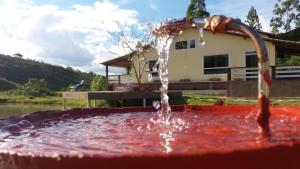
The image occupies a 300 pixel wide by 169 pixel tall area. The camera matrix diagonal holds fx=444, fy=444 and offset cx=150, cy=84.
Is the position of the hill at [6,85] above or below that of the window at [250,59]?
below

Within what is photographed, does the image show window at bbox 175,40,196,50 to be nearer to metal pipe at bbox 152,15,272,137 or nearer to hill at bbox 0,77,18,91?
metal pipe at bbox 152,15,272,137

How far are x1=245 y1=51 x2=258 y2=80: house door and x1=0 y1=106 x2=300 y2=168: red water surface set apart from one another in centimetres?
2143

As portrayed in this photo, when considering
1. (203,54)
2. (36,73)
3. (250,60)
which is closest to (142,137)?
(250,60)

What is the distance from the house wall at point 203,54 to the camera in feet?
93.3

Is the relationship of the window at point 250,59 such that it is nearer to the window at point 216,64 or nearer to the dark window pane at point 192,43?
the window at point 216,64

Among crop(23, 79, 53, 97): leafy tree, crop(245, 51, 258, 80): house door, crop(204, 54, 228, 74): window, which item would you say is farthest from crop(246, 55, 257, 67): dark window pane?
crop(23, 79, 53, 97): leafy tree

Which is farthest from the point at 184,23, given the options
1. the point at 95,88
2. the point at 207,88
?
the point at 95,88

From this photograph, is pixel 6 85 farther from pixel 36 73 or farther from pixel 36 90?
pixel 36 90

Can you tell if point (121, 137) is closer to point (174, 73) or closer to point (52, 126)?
point (52, 126)

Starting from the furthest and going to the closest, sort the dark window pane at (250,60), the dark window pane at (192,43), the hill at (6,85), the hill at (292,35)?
the hill at (6,85), the hill at (292,35), the dark window pane at (192,43), the dark window pane at (250,60)

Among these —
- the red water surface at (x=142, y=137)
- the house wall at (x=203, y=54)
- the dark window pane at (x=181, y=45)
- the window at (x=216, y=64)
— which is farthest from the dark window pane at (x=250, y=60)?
the red water surface at (x=142, y=137)

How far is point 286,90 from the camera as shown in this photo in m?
22.7

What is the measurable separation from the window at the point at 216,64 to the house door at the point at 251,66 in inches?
60.1

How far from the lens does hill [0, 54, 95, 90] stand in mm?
83562
